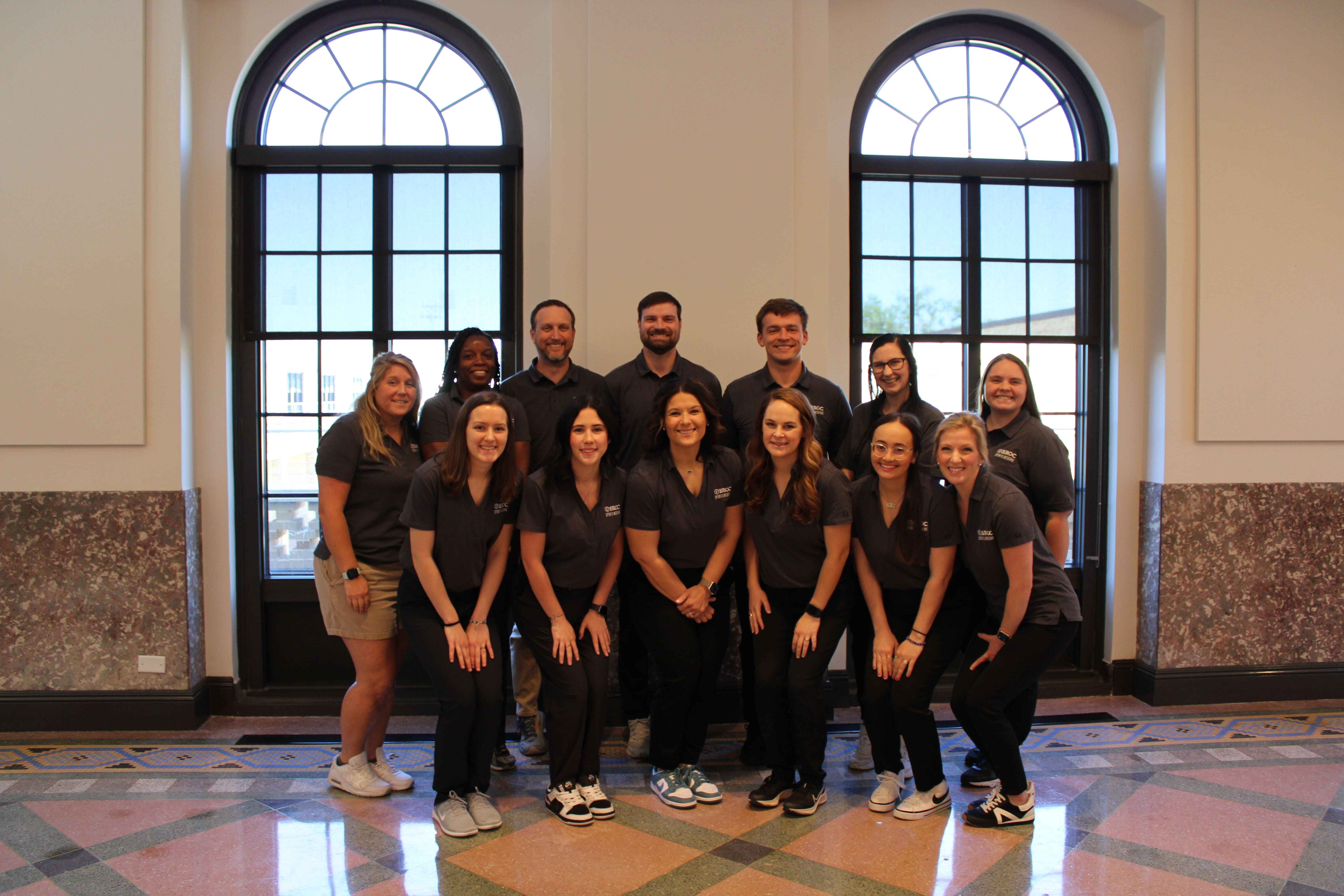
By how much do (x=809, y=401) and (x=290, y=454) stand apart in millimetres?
2459

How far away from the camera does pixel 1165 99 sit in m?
4.02

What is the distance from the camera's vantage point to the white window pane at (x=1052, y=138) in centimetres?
423

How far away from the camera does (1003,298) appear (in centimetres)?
A: 422

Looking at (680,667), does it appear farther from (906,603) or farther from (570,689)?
(906,603)

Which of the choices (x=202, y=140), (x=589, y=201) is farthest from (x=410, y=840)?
(x=202, y=140)

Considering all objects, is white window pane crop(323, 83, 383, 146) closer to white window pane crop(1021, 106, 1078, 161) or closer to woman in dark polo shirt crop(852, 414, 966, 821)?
woman in dark polo shirt crop(852, 414, 966, 821)

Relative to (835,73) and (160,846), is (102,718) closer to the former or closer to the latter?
(160,846)

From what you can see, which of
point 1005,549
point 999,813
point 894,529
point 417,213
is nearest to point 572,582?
point 894,529

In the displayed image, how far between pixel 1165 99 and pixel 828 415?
2404 mm

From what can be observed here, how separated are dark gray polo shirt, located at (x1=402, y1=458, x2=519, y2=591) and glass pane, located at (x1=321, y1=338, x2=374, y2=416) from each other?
141 centimetres

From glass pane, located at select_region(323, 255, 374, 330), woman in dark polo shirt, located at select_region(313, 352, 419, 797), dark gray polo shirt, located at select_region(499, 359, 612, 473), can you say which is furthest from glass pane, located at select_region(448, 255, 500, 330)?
woman in dark polo shirt, located at select_region(313, 352, 419, 797)

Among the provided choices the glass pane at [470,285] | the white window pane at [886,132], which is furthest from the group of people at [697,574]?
the white window pane at [886,132]

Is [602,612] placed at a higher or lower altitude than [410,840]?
higher

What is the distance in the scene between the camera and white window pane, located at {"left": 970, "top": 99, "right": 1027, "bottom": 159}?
13.8ft
